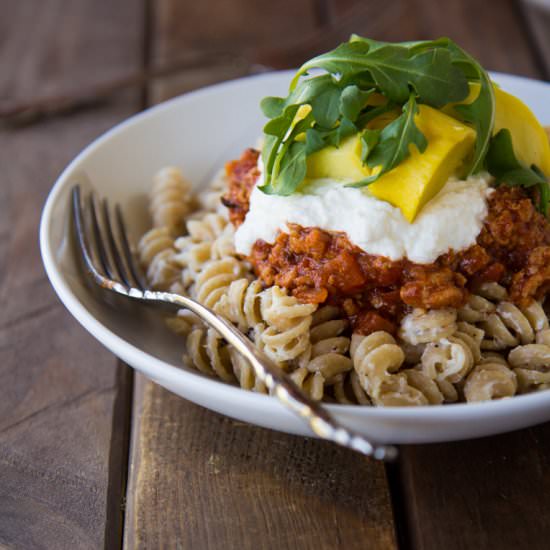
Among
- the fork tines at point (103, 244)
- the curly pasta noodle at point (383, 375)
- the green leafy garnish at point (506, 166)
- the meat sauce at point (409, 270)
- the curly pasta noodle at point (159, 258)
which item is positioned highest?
the green leafy garnish at point (506, 166)

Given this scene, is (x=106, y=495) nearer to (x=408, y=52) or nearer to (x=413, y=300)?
(x=413, y=300)

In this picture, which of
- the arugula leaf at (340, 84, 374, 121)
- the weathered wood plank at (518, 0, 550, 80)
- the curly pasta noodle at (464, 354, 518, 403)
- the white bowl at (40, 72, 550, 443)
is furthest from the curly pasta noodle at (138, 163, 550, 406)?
the weathered wood plank at (518, 0, 550, 80)

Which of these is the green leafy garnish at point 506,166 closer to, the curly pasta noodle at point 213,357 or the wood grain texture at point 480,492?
the wood grain texture at point 480,492

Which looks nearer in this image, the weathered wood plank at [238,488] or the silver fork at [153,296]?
the silver fork at [153,296]

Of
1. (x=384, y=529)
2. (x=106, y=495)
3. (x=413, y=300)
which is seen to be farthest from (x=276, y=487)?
(x=413, y=300)

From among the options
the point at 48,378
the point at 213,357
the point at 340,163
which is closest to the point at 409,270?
the point at 340,163

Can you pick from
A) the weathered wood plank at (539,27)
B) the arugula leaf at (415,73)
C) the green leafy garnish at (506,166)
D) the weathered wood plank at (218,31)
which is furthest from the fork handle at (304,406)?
the weathered wood plank at (539,27)

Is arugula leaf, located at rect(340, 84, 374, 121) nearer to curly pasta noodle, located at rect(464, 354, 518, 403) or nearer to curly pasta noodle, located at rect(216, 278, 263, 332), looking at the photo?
curly pasta noodle, located at rect(216, 278, 263, 332)
